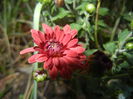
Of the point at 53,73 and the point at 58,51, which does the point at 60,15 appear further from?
the point at 53,73

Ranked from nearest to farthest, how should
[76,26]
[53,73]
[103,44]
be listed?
[53,73]
[76,26]
[103,44]

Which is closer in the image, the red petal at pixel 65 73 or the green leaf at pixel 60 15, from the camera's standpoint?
the red petal at pixel 65 73

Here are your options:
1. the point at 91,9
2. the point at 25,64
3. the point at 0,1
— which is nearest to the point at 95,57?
the point at 91,9

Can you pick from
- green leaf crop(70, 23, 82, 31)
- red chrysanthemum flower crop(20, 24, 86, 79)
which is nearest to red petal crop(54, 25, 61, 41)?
red chrysanthemum flower crop(20, 24, 86, 79)

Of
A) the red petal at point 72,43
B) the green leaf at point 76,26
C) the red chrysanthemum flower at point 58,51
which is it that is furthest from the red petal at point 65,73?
the green leaf at point 76,26

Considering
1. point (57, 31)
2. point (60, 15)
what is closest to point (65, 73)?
point (57, 31)

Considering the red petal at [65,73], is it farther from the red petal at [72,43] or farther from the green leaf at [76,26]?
the green leaf at [76,26]

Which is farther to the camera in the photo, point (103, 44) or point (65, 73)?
point (103, 44)

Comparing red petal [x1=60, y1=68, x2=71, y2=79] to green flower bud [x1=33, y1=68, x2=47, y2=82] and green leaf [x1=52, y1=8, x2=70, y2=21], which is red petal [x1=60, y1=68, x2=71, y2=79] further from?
green leaf [x1=52, y1=8, x2=70, y2=21]
